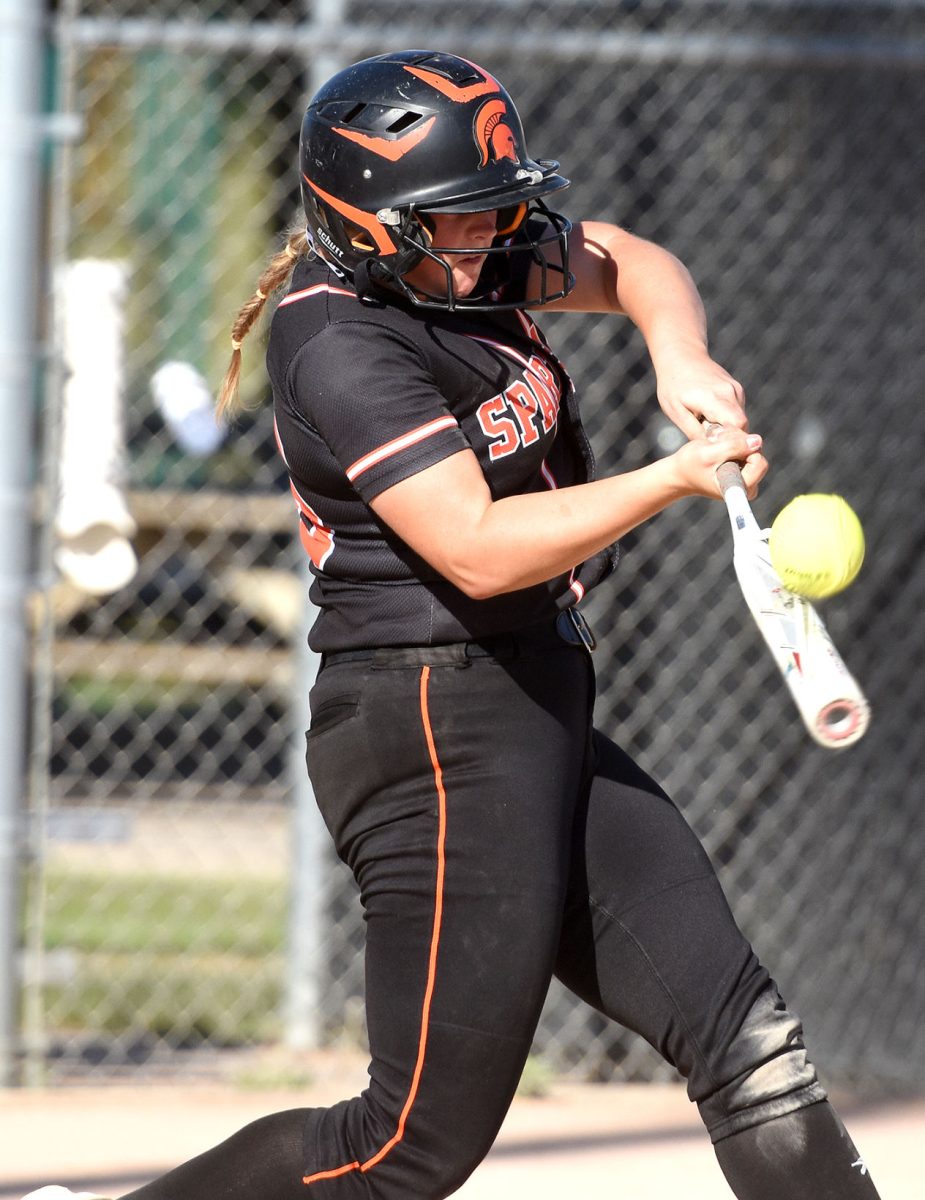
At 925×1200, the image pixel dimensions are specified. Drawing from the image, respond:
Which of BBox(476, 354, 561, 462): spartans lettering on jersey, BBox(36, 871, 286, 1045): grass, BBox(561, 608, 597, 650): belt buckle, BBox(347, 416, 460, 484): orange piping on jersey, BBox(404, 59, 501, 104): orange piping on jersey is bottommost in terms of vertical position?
BBox(36, 871, 286, 1045): grass

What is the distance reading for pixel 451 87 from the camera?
259 cm

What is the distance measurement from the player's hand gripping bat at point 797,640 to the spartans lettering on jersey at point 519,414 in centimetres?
32

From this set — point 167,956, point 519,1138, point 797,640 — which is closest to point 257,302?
point 797,640

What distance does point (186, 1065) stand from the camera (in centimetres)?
504

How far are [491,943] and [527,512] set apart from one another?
0.64 metres

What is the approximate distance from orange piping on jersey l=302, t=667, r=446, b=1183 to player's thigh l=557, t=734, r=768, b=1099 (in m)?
0.26

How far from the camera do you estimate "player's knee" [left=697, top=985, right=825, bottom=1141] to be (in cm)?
256

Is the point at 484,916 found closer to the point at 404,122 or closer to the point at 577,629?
the point at 577,629

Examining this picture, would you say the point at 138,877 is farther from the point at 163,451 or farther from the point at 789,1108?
the point at 789,1108

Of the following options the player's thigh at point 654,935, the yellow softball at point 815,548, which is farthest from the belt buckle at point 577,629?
the yellow softball at point 815,548

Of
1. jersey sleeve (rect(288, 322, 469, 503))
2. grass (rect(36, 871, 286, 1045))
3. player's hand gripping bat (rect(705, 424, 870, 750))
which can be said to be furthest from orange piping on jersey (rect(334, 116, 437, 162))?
grass (rect(36, 871, 286, 1045))

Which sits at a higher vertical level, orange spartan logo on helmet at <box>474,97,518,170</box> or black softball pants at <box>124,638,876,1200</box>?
orange spartan logo on helmet at <box>474,97,518,170</box>

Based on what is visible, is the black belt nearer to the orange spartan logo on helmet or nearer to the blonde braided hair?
the blonde braided hair

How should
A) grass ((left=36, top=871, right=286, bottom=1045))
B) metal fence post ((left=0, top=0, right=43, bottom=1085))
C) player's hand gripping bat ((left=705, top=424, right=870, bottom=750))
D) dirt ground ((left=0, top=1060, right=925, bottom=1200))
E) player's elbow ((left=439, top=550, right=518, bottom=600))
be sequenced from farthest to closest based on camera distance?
grass ((left=36, top=871, right=286, bottom=1045))
metal fence post ((left=0, top=0, right=43, bottom=1085))
dirt ground ((left=0, top=1060, right=925, bottom=1200))
player's elbow ((left=439, top=550, right=518, bottom=600))
player's hand gripping bat ((left=705, top=424, right=870, bottom=750))
